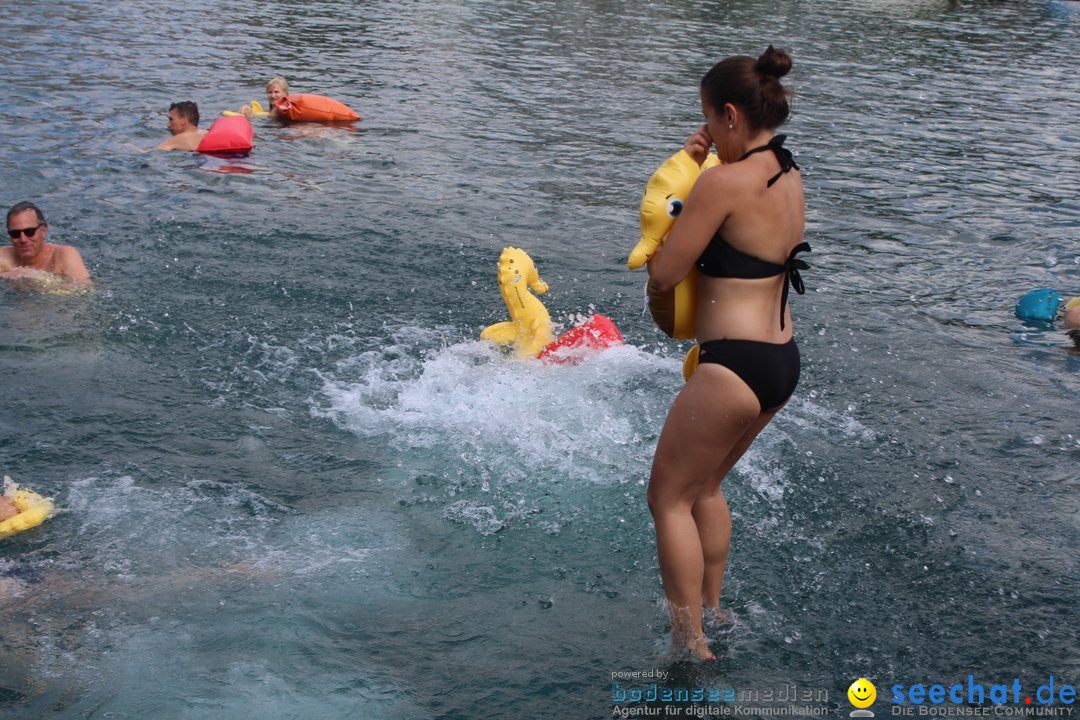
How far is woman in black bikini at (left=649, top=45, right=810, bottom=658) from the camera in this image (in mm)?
3830

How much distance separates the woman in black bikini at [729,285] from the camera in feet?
12.6

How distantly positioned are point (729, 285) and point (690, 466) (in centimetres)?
78

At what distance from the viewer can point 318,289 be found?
888 centimetres

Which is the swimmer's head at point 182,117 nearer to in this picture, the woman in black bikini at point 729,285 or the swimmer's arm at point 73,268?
the swimmer's arm at point 73,268

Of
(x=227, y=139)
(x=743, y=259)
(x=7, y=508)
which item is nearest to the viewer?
(x=743, y=259)

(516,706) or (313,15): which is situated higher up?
(313,15)

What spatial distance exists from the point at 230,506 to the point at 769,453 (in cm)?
343

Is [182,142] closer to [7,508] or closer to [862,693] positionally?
[7,508]

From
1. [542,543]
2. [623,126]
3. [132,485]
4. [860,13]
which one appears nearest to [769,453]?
[542,543]

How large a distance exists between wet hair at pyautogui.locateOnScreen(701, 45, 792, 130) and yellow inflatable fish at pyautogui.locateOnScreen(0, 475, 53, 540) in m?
4.27

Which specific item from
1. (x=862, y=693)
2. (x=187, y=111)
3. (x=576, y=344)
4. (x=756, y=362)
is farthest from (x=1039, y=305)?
(x=187, y=111)

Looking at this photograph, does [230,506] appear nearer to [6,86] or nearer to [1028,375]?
[1028,375]

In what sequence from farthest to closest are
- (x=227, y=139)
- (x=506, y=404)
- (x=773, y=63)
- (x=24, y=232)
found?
(x=227, y=139), (x=24, y=232), (x=506, y=404), (x=773, y=63)

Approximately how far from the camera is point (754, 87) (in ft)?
12.4
